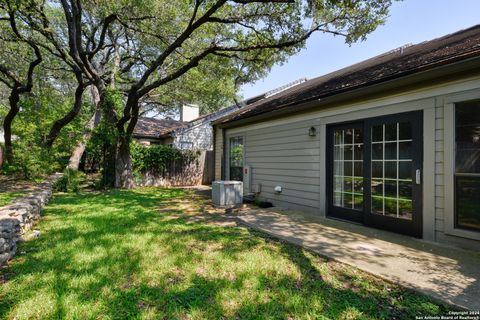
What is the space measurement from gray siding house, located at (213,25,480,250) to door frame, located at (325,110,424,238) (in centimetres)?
2

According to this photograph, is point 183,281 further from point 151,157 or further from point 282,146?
point 151,157

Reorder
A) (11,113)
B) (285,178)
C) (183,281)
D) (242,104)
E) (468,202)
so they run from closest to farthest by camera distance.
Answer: (183,281), (468,202), (285,178), (11,113), (242,104)

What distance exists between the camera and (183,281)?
2686 millimetres

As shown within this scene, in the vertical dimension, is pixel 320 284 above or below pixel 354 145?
below

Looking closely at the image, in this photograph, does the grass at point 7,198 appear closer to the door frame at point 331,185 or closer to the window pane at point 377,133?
the door frame at point 331,185

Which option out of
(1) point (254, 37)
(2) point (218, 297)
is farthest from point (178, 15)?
(2) point (218, 297)

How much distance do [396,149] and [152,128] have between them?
54.2 ft

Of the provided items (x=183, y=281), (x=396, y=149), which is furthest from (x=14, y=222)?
(x=396, y=149)

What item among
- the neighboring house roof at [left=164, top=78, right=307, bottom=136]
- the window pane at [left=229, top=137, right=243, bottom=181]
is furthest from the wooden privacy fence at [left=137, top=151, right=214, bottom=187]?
the neighboring house roof at [left=164, top=78, right=307, bottom=136]

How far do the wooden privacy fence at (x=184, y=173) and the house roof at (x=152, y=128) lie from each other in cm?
418

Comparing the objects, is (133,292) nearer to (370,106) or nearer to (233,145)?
(370,106)

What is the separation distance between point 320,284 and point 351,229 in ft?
7.89

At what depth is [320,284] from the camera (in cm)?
266

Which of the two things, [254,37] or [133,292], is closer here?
[133,292]
